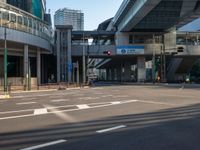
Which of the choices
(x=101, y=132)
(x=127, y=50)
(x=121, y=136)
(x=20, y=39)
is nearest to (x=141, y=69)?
(x=127, y=50)

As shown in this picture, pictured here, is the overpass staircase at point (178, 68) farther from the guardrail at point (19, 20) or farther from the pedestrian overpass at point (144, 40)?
the guardrail at point (19, 20)

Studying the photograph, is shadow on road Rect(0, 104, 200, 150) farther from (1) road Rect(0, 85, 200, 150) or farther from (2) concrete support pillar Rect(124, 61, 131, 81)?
(2) concrete support pillar Rect(124, 61, 131, 81)

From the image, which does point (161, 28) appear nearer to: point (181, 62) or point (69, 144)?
point (181, 62)

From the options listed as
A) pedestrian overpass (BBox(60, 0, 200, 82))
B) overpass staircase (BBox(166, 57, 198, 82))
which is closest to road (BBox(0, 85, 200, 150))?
pedestrian overpass (BBox(60, 0, 200, 82))

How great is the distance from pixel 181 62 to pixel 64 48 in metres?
29.8

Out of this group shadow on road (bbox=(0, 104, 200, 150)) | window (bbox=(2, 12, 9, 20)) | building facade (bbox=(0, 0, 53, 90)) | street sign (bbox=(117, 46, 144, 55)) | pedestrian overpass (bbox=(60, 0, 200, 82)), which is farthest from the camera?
street sign (bbox=(117, 46, 144, 55))

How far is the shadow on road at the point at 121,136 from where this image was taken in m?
8.96

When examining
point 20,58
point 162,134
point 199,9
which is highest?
point 199,9

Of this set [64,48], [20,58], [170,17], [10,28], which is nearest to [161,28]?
[170,17]

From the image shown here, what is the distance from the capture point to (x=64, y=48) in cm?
8044

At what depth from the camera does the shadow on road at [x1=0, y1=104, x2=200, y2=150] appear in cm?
896

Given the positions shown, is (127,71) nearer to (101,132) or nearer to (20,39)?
(20,39)

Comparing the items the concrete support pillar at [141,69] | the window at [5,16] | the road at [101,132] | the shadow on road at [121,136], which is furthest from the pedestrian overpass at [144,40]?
the shadow on road at [121,136]

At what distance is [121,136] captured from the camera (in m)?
10.2
